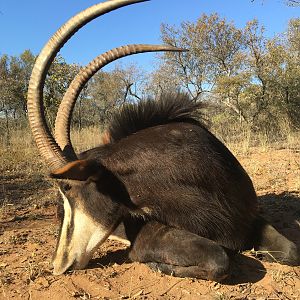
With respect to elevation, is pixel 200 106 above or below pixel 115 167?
above

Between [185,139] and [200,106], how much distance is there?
2.08ft

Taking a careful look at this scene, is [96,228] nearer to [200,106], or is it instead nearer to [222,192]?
[222,192]

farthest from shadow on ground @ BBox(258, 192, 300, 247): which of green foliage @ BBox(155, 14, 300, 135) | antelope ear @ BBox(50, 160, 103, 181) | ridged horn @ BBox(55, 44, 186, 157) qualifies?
green foliage @ BBox(155, 14, 300, 135)

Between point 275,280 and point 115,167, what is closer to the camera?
point 275,280

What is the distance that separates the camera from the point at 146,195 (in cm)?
298

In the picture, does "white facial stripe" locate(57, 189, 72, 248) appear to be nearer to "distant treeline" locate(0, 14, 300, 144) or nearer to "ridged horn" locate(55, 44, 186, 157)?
"ridged horn" locate(55, 44, 186, 157)

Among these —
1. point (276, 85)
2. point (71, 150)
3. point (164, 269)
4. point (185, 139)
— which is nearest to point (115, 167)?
point (71, 150)

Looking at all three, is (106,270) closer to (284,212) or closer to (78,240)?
(78,240)

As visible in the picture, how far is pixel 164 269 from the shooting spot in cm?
286

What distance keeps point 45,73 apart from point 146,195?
1.10 m

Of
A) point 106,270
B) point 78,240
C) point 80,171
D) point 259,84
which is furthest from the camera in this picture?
point 259,84

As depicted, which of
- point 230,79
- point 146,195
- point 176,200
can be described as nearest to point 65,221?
point 146,195

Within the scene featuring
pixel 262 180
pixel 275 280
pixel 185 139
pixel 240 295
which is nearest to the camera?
pixel 240 295

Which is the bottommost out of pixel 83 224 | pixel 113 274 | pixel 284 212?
pixel 113 274
